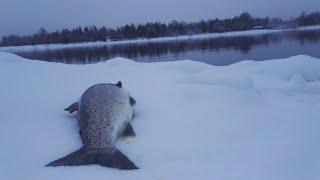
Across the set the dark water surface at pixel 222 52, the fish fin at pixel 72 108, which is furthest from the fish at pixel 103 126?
the dark water surface at pixel 222 52

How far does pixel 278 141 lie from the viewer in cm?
345

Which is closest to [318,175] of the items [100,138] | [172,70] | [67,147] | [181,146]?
[181,146]

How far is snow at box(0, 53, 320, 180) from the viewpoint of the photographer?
9.66ft

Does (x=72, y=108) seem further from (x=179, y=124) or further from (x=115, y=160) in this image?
(x=115, y=160)

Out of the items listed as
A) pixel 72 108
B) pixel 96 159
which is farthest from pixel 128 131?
pixel 72 108

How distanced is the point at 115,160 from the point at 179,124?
1136 mm

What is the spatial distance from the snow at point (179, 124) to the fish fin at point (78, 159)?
0.07 meters

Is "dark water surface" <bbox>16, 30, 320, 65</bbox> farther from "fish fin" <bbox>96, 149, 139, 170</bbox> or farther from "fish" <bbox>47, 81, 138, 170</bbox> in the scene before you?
"fish fin" <bbox>96, 149, 139, 170</bbox>

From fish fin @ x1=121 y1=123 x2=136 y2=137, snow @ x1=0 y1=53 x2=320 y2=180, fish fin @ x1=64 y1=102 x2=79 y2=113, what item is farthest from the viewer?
fish fin @ x1=64 y1=102 x2=79 y2=113

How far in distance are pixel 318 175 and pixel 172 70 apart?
4.14 meters

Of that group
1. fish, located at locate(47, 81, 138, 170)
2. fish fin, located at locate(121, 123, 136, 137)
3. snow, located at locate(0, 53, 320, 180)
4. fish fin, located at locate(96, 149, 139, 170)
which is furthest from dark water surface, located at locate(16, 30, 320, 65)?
fish fin, located at locate(96, 149, 139, 170)

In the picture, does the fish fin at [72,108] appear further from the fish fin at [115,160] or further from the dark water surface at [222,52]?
the dark water surface at [222,52]

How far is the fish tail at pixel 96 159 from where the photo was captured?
298 centimetres

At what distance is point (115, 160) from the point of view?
9.92 ft
